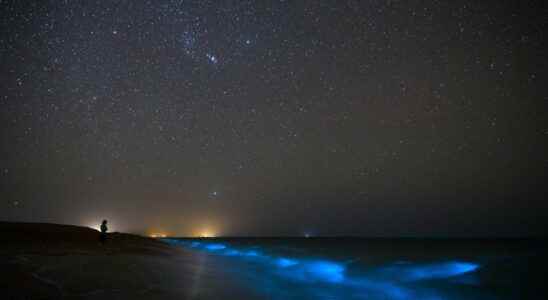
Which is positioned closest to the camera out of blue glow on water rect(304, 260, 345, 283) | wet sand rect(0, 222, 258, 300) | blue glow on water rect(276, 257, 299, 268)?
wet sand rect(0, 222, 258, 300)

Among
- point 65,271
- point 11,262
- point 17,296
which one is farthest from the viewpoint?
point 11,262

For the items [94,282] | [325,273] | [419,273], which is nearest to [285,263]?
[325,273]

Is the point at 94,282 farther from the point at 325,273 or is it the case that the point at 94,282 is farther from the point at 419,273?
the point at 419,273

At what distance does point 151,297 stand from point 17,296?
2.03m

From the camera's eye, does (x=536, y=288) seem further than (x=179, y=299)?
Yes

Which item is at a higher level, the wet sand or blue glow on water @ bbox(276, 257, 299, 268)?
the wet sand

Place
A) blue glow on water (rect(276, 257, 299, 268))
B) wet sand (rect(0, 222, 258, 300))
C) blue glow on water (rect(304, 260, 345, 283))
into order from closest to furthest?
wet sand (rect(0, 222, 258, 300))
blue glow on water (rect(304, 260, 345, 283))
blue glow on water (rect(276, 257, 299, 268))

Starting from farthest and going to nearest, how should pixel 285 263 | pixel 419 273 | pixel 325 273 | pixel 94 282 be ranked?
1. pixel 285 263
2. pixel 419 273
3. pixel 325 273
4. pixel 94 282

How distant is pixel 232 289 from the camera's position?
8.38m

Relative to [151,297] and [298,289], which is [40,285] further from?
[298,289]

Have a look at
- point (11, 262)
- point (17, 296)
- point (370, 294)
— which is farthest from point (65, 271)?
point (370, 294)

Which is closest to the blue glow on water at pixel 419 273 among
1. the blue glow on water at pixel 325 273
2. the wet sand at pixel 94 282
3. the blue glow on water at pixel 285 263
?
the blue glow on water at pixel 325 273

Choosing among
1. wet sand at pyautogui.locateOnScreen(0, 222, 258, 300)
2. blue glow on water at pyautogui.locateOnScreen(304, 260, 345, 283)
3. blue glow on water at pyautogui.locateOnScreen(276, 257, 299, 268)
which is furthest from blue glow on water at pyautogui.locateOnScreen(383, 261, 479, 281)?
wet sand at pyautogui.locateOnScreen(0, 222, 258, 300)

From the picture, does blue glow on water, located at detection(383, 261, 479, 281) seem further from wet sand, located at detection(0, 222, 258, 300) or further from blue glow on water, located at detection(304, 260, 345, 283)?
wet sand, located at detection(0, 222, 258, 300)
